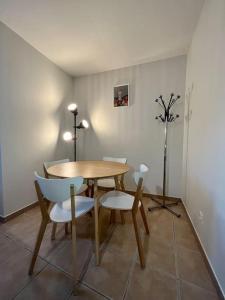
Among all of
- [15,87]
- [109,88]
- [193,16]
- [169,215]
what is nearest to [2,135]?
[15,87]

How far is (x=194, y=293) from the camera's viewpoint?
109cm

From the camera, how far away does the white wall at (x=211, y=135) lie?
112cm

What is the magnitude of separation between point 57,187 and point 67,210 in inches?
14.5

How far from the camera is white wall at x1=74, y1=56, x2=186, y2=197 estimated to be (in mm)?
2562

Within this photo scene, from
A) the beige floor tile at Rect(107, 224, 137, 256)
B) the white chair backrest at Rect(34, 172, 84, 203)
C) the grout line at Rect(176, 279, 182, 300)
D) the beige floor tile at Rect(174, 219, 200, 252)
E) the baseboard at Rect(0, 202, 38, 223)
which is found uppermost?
the white chair backrest at Rect(34, 172, 84, 203)

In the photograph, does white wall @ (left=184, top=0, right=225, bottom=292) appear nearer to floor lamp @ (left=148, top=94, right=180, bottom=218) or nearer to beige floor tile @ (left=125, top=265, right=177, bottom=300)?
beige floor tile @ (left=125, top=265, right=177, bottom=300)

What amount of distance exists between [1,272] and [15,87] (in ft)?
6.81

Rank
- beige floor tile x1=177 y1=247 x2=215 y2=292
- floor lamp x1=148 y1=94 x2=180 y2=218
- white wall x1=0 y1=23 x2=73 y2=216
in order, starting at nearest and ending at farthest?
beige floor tile x1=177 y1=247 x2=215 y2=292
white wall x1=0 y1=23 x2=73 y2=216
floor lamp x1=148 y1=94 x2=180 y2=218

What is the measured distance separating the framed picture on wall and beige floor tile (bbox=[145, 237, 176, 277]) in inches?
88.1

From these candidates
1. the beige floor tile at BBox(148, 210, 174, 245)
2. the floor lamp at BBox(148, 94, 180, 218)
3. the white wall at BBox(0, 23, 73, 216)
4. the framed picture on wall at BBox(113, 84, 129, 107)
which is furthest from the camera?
the framed picture on wall at BBox(113, 84, 129, 107)

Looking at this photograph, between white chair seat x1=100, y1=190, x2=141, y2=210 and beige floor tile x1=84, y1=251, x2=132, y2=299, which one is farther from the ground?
white chair seat x1=100, y1=190, x2=141, y2=210

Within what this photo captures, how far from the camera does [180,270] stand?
50.3 inches

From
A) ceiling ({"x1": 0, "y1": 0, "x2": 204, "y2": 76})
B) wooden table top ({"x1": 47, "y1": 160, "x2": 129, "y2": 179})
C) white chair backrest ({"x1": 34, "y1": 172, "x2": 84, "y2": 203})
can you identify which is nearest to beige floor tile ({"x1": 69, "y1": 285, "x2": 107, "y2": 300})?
white chair backrest ({"x1": 34, "y1": 172, "x2": 84, "y2": 203})

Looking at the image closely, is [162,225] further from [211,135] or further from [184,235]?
[211,135]
